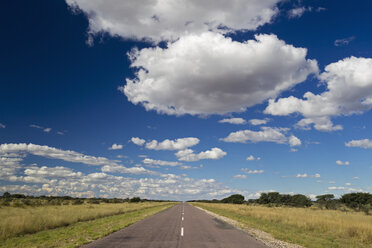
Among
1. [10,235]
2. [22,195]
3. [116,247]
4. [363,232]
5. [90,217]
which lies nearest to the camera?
[116,247]

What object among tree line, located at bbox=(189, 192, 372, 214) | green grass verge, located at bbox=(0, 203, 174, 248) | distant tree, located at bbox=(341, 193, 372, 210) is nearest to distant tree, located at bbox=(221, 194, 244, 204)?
tree line, located at bbox=(189, 192, 372, 214)

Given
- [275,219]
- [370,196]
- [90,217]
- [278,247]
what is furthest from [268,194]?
[278,247]

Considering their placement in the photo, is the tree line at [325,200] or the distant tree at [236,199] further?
the distant tree at [236,199]

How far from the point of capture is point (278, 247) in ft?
35.7

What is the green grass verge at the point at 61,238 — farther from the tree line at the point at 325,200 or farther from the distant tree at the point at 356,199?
the distant tree at the point at 356,199

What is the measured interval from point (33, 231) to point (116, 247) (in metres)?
8.76

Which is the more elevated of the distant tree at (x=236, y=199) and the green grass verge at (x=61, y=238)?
the distant tree at (x=236, y=199)

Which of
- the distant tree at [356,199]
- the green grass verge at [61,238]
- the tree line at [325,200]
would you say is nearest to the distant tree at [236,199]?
the tree line at [325,200]

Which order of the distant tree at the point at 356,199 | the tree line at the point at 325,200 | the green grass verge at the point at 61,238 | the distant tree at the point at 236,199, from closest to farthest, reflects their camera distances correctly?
the green grass verge at the point at 61,238
the tree line at the point at 325,200
the distant tree at the point at 356,199
the distant tree at the point at 236,199

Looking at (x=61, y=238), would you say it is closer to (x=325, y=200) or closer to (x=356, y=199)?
(x=356, y=199)

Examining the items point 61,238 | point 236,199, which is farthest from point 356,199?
point 236,199

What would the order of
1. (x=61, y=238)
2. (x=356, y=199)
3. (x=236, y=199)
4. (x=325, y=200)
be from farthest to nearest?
1. (x=236, y=199)
2. (x=325, y=200)
3. (x=356, y=199)
4. (x=61, y=238)

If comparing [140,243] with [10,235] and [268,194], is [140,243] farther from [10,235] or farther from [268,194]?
[268,194]

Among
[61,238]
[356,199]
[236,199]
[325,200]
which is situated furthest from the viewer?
[236,199]
